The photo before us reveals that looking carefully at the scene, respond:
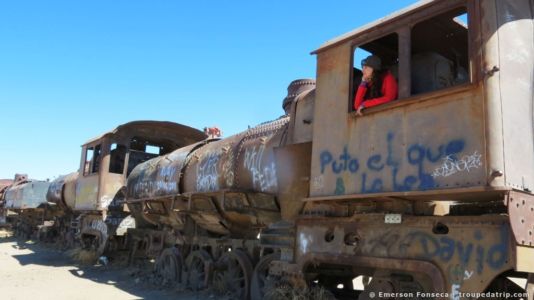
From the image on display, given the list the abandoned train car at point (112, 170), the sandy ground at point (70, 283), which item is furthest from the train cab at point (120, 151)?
the sandy ground at point (70, 283)

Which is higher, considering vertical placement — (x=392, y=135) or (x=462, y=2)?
(x=462, y=2)

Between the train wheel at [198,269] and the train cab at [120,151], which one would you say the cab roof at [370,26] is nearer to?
the train wheel at [198,269]

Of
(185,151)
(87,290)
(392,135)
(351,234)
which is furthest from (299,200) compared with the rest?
(87,290)

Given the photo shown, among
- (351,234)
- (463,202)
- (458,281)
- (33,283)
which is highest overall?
(463,202)

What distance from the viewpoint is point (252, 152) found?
731cm

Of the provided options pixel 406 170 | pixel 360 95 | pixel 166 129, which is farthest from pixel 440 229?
pixel 166 129

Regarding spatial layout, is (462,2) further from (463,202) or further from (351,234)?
(351,234)

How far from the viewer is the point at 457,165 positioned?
12.9 feet

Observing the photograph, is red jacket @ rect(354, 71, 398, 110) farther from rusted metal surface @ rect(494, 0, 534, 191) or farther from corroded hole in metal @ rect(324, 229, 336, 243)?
corroded hole in metal @ rect(324, 229, 336, 243)

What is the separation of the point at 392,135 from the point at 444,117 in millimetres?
569

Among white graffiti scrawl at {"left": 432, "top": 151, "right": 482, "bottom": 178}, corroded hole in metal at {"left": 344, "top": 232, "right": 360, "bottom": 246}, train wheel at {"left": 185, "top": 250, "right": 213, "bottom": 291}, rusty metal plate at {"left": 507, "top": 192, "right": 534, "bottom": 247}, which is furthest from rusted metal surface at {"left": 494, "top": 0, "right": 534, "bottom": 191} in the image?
train wheel at {"left": 185, "top": 250, "right": 213, "bottom": 291}

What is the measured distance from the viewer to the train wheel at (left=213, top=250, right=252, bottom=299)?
7.47 m

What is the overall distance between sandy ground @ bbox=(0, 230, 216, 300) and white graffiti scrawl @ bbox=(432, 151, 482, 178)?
518 cm

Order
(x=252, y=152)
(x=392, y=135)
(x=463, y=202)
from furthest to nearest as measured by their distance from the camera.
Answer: (x=252, y=152)
(x=463, y=202)
(x=392, y=135)
